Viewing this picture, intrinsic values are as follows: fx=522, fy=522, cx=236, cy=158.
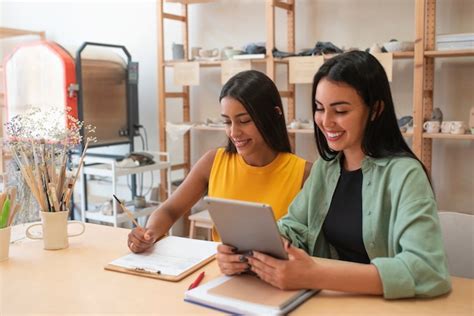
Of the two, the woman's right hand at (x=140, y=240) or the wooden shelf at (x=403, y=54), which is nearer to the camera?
the woman's right hand at (x=140, y=240)

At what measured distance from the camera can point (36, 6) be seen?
465 centimetres

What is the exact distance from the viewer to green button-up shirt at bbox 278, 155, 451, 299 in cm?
109

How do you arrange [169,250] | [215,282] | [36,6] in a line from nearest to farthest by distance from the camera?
[215,282]
[169,250]
[36,6]

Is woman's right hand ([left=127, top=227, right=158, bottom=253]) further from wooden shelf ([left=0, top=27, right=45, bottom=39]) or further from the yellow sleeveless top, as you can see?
wooden shelf ([left=0, top=27, right=45, bottom=39])

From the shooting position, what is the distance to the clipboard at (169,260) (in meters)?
1.30

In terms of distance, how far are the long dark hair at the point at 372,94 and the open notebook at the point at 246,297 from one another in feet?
1.43

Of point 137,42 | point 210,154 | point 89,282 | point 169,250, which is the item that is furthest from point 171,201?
point 137,42

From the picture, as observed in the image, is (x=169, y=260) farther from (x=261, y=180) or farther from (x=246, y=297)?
(x=261, y=180)

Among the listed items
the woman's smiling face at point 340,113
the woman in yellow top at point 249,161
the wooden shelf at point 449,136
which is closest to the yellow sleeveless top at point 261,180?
the woman in yellow top at point 249,161

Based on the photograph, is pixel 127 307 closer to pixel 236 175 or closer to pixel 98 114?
pixel 236 175

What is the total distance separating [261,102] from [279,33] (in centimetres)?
188

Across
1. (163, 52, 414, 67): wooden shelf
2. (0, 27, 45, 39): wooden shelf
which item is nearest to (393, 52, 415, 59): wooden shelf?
(163, 52, 414, 67): wooden shelf

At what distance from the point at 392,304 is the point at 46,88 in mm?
3059

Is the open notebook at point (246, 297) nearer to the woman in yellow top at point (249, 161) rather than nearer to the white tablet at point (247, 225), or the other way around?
the white tablet at point (247, 225)
